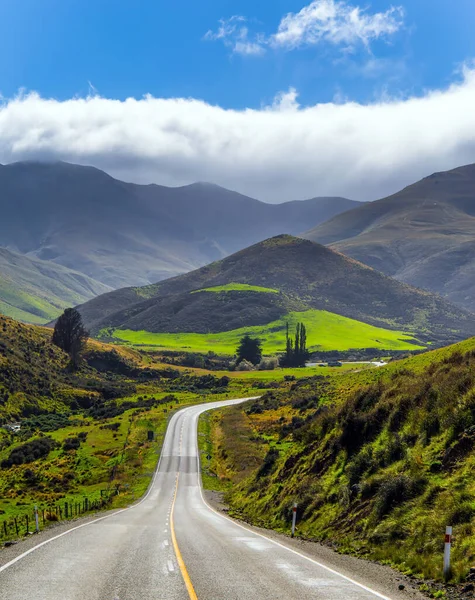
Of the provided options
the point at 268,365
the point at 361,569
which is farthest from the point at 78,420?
the point at 268,365

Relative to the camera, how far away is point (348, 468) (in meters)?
24.0

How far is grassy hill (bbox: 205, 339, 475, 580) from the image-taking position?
16.1m

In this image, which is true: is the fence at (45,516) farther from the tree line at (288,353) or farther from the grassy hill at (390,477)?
the tree line at (288,353)

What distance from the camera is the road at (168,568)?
12.3m

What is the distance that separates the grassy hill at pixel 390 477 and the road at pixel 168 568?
250 centimetres

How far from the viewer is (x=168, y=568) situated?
48.3 feet

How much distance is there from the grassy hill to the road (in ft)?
8.21

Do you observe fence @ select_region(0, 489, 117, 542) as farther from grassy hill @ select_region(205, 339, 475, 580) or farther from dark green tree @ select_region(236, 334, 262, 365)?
dark green tree @ select_region(236, 334, 262, 365)

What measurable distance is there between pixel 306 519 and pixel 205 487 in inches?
1109

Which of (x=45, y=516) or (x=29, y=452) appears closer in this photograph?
(x=45, y=516)

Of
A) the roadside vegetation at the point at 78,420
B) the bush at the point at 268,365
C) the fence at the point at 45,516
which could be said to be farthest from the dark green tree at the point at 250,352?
the fence at the point at 45,516

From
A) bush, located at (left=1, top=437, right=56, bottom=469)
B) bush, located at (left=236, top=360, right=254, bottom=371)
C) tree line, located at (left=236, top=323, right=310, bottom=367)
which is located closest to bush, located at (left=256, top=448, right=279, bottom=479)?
bush, located at (left=1, top=437, right=56, bottom=469)

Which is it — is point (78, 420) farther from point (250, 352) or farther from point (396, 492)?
point (250, 352)

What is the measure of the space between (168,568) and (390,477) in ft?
30.2
